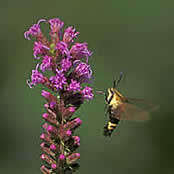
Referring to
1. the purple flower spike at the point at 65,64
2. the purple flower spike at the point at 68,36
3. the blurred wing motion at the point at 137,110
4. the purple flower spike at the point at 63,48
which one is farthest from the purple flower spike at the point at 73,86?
the blurred wing motion at the point at 137,110

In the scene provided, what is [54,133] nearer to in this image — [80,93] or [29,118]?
[80,93]

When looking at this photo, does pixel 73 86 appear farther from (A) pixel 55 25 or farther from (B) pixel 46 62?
(A) pixel 55 25

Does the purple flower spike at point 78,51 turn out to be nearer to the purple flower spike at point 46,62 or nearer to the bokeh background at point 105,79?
the purple flower spike at point 46,62

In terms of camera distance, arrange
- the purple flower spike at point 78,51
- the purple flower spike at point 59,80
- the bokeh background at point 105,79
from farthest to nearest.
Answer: the bokeh background at point 105,79 → the purple flower spike at point 78,51 → the purple flower spike at point 59,80

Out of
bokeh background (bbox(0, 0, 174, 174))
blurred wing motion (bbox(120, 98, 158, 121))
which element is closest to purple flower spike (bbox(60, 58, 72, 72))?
blurred wing motion (bbox(120, 98, 158, 121))

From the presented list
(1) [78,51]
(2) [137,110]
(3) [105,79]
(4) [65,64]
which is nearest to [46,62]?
(4) [65,64]

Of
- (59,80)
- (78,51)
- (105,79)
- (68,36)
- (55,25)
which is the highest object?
(55,25)
